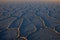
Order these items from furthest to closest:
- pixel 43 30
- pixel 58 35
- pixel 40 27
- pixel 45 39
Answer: pixel 40 27 → pixel 43 30 → pixel 58 35 → pixel 45 39

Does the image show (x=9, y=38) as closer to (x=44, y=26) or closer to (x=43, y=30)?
(x=43, y=30)

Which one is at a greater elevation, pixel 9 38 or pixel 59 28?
pixel 9 38

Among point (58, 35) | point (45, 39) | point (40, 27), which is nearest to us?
point (45, 39)

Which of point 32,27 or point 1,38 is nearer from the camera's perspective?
point 1,38

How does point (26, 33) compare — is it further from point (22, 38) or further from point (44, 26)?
point (44, 26)

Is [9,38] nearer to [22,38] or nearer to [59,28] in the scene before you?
[22,38]

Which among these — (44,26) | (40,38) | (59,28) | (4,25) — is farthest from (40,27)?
(4,25)

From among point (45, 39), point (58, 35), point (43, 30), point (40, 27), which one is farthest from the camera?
point (40, 27)

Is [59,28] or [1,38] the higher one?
[1,38]

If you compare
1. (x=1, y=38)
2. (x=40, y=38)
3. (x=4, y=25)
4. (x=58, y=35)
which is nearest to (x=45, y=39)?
(x=40, y=38)
